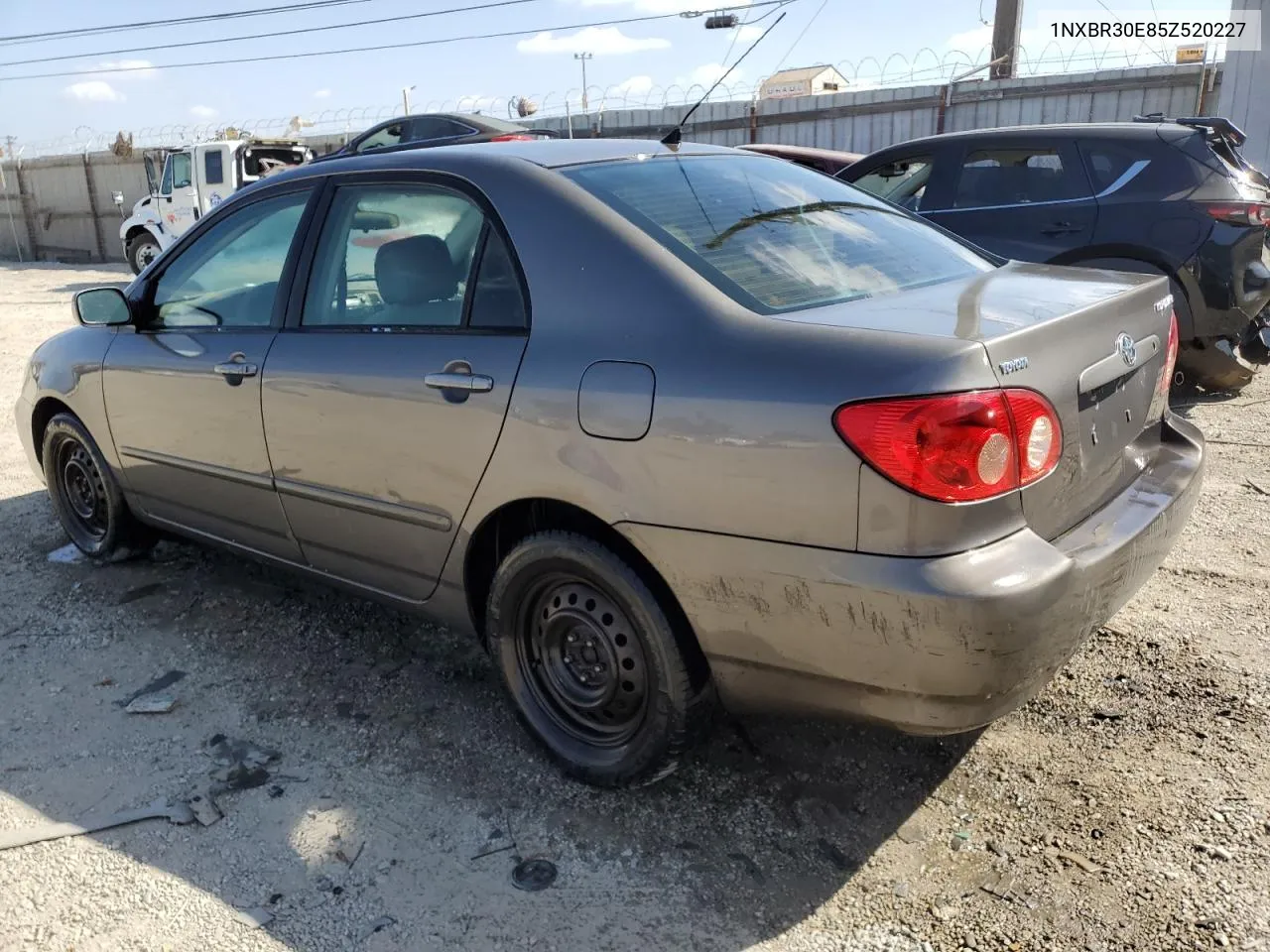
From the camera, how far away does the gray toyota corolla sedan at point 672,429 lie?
7.14ft

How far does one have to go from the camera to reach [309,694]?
3.43m

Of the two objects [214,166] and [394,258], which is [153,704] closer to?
[394,258]

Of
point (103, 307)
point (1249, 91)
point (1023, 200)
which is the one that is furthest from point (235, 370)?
point (1249, 91)

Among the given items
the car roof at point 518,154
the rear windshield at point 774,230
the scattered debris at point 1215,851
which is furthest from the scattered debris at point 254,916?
the scattered debris at point 1215,851

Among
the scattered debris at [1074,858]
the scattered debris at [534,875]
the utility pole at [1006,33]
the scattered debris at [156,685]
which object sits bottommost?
the scattered debris at [156,685]

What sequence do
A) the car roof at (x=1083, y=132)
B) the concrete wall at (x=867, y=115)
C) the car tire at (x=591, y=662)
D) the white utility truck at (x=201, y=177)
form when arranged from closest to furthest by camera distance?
the car tire at (x=591, y=662), the car roof at (x=1083, y=132), the concrete wall at (x=867, y=115), the white utility truck at (x=201, y=177)

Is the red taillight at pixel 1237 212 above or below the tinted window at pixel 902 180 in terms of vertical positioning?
below

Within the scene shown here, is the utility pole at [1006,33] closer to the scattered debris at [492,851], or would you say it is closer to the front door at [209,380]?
the front door at [209,380]

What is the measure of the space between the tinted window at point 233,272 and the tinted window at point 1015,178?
4949mm

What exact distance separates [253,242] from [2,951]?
7.69 ft

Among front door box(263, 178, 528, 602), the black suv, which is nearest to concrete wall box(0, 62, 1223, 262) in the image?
the black suv

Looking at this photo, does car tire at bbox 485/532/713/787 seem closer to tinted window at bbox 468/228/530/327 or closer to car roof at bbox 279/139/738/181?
tinted window at bbox 468/228/530/327

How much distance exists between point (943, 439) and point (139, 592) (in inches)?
139

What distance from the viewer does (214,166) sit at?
16656 millimetres
